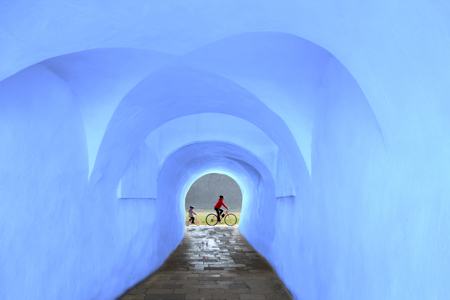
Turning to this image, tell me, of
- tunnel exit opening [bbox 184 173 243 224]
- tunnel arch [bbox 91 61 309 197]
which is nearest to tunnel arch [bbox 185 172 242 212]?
tunnel exit opening [bbox 184 173 243 224]

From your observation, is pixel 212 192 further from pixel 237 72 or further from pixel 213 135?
pixel 237 72

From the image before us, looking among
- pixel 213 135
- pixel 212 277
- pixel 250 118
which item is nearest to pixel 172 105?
pixel 250 118

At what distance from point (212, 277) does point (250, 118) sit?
13.5ft

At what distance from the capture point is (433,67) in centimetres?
198

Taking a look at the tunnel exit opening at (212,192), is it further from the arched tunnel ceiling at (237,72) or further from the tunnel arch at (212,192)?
the arched tunnel ceiling at (237,72)

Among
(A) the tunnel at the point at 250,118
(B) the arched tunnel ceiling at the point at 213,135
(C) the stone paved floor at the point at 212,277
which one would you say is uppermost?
(B) the arched tunnel ceiling at the point at 213,135

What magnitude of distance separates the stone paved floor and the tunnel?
0.64 m

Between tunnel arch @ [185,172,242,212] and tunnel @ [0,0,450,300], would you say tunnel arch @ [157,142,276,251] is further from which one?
tunnel arch @ [185,172,242,212]

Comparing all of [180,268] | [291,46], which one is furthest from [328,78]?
[180,268]

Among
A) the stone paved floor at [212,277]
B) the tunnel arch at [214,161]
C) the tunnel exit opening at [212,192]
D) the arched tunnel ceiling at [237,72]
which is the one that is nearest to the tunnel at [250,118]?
the arched tunnel ceiling at [237,72]

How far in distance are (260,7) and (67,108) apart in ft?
8.73

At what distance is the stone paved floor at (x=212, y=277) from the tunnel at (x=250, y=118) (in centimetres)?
64

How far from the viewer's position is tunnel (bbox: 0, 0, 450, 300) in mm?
2234

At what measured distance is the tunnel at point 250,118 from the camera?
2.23 meters
